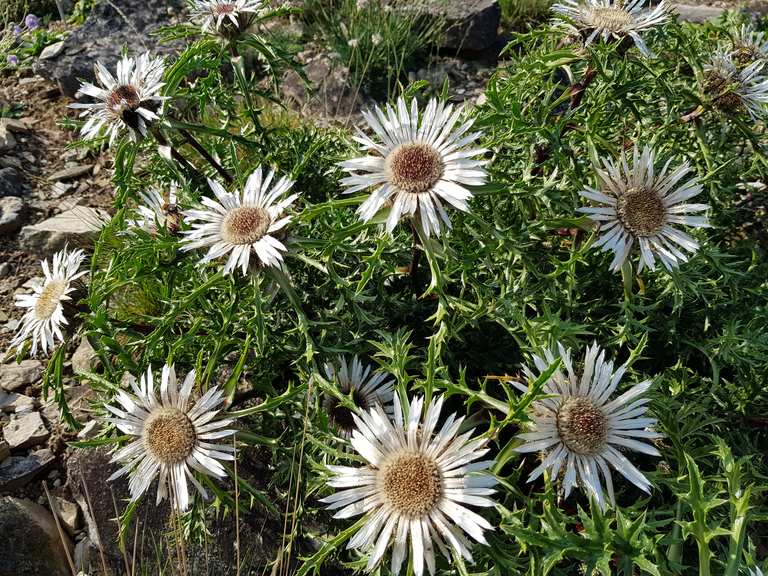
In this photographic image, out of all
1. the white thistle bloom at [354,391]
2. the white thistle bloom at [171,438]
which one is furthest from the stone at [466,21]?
the white thistle bloom at [171,438]

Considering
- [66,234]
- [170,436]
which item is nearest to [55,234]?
[66,234]

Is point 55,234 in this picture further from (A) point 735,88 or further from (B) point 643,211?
(A) point 735,88

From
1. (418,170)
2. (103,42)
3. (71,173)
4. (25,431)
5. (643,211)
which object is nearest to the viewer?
(418,170)

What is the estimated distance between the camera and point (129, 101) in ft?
6.86

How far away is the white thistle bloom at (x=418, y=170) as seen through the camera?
170 centimetres

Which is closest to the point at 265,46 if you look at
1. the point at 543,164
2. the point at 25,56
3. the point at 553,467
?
the point at 543,164

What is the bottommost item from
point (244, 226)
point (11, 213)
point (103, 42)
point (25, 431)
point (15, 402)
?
point (25, 431)

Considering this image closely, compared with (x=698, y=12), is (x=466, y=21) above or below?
below

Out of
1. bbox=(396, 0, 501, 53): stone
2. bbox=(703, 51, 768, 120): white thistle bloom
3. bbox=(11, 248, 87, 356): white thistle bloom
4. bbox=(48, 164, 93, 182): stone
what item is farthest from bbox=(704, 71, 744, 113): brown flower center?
bbox=(48, 164, 93, 182): stone

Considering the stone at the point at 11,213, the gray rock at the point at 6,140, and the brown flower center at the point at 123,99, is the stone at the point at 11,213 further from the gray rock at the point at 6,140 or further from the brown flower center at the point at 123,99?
the brown flower center at the point at 123,99

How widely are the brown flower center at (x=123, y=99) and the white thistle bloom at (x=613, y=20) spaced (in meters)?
1.45

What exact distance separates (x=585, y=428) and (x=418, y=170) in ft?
2.71

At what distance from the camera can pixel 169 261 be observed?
2.18 m

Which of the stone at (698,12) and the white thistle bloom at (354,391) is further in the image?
the stone at (698,12)
